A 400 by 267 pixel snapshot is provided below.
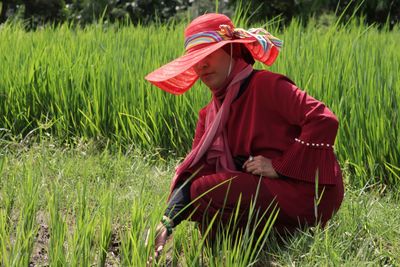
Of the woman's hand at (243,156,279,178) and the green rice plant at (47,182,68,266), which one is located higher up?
the woman's hand at (243,156,279,178)

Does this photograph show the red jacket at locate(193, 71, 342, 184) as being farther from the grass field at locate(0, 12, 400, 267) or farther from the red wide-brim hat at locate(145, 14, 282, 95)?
the grass field at locate(0, 12, 400, 267)

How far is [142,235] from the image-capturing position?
6.39 feet

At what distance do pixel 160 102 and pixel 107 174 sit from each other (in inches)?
23.1

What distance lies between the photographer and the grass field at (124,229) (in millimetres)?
1932

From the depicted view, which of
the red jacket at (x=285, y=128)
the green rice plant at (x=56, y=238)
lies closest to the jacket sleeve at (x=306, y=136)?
the red jacket at (x=285, y=128)

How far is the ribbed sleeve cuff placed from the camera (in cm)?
208

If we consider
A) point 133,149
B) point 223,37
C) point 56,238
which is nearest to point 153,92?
point 133,149

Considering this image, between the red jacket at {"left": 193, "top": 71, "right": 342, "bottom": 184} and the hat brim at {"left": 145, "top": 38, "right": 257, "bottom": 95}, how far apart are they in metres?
0.16

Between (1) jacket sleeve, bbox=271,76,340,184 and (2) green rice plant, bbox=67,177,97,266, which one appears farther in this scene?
(1) jacket sleeve, bbox=271,76,340,184

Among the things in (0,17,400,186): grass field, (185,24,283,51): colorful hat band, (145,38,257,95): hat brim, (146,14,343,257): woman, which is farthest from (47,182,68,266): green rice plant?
(0,17,400,186): grass field

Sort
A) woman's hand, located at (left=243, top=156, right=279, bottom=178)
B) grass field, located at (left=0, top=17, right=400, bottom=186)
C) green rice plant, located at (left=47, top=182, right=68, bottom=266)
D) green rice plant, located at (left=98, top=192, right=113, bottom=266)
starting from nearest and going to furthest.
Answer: green rice plant, located at (left=47, top=182, right=68, bottom=266), green rice plant, located at (left=98, top=192, right=113, bottom=266), woman's hand, located at (left=243, top=156, right=279, bottom=178), grass field, located at (left=0, top=17, right=400, bottom=186)

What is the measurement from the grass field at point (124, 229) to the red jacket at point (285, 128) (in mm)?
196

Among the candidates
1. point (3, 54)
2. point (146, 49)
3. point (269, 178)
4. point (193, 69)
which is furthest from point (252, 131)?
point (3, 54)

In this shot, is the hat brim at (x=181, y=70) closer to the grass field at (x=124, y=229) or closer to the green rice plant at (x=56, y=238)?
the grass field at (x=124, y=229)
